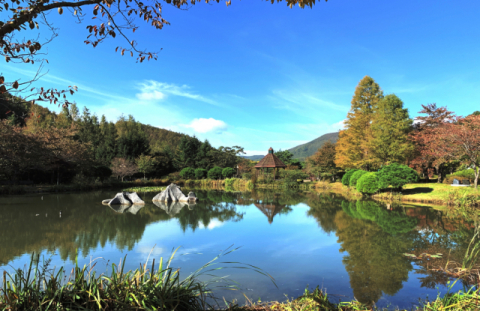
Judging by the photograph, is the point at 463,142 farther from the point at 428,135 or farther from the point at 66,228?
the point at 66,228

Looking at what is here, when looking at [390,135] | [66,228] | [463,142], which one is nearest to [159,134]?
[390,135]

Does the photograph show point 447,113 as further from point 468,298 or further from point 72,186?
point 72,186

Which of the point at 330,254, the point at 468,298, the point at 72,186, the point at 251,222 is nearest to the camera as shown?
the point at 468,298

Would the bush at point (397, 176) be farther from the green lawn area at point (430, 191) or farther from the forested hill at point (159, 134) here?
the forested hill at point (159, 134)

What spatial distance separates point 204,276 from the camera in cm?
402

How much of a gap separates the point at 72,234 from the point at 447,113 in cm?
2169

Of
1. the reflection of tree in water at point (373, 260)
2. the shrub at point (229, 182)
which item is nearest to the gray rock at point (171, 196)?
the reflection of tree in water at point (373, 260)

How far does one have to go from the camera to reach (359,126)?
21.4 meters

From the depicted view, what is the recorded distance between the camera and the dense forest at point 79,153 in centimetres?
1446

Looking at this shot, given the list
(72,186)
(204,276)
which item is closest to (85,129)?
(72,186)

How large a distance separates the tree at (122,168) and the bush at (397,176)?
20.7 m

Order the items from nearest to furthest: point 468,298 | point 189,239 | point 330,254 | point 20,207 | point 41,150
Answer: point 468,298 → point 330,254 → point 189,239 → point 20,207 → point 41,150

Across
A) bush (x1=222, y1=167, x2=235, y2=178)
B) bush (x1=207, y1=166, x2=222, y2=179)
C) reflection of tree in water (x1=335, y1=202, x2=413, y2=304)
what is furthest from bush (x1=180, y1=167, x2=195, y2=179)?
reflection of tree in water (x1=335, y1=202, x2=413, y2=304)

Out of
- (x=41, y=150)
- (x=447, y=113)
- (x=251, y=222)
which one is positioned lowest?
(x=251, y=222)
